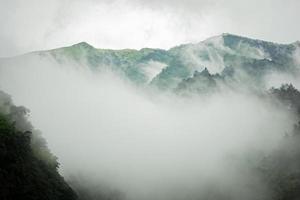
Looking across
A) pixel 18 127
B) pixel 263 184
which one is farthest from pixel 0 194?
pixel 263 184

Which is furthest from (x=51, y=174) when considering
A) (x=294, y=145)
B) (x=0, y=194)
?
(x=294, y=145)

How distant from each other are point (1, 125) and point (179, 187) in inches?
4730

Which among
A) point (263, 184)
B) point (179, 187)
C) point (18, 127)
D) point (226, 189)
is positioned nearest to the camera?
point (18, 127)

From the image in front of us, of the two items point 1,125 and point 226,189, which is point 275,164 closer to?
point 226,189

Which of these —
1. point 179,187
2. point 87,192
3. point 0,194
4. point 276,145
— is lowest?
point 0,194

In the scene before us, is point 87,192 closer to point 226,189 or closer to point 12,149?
point 226,189

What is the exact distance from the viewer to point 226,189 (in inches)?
7057

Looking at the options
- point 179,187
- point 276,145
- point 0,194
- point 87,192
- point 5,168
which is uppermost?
point 276,145

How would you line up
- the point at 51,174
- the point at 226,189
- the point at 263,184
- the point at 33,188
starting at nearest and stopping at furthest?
the point at 33,188
the point at 51,174
the point at 263,184
the point at 226,189

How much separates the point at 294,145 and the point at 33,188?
11072 cm

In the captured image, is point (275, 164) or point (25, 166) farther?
point (275, 164)

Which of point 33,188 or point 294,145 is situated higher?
point 294,145

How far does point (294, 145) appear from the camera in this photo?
17375 centimetres

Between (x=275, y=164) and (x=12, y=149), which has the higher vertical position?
(x=275, y=164)
